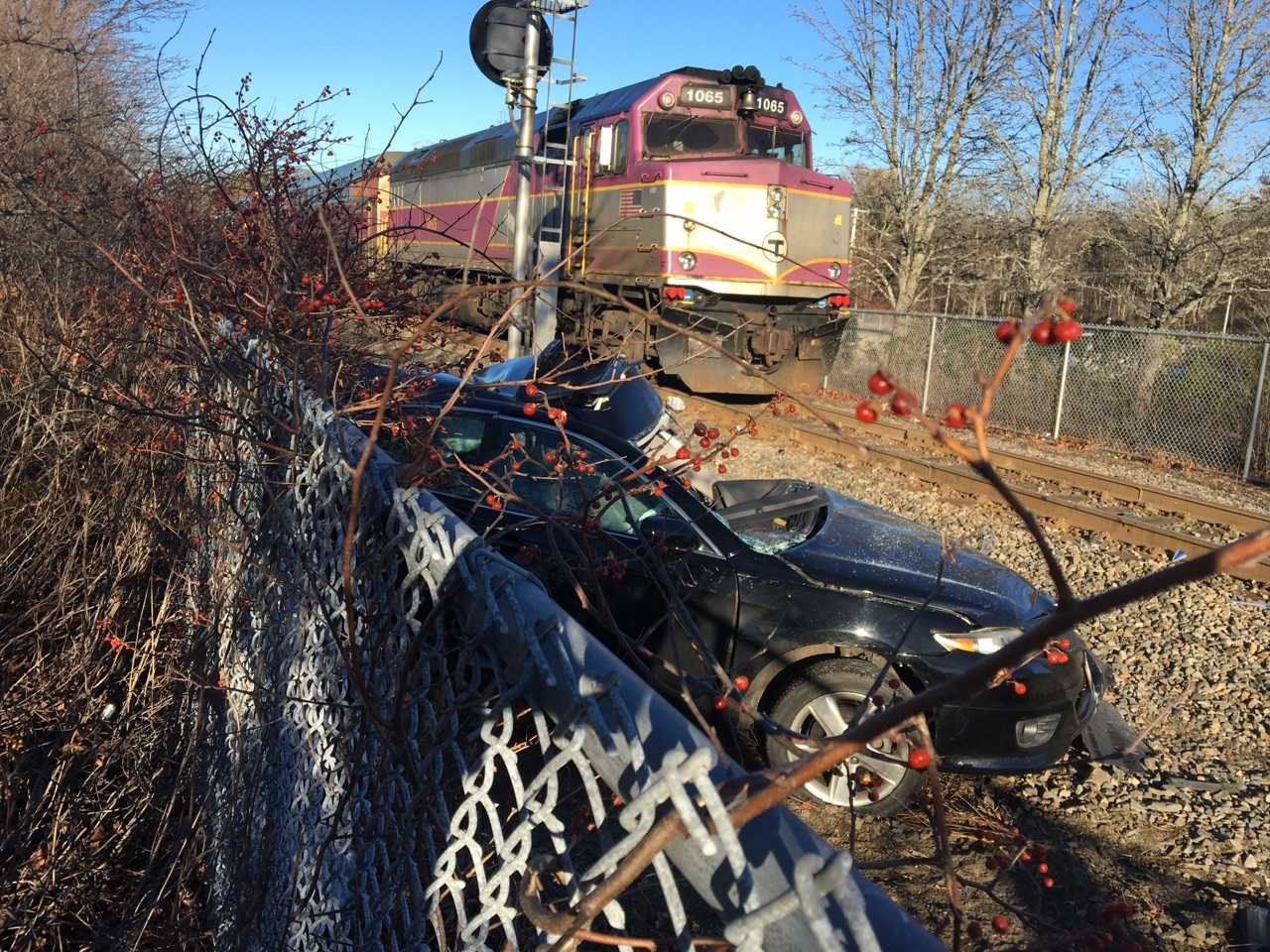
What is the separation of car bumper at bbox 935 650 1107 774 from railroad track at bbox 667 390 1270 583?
3777 millimetres

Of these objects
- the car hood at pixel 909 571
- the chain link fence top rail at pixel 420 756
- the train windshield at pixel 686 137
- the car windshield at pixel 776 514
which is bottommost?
the car hood at pixel 909 571

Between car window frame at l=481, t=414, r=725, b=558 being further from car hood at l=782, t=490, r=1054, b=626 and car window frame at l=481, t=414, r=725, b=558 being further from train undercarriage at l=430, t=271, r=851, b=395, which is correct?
train undercarriage at l=430, t=271, r=851, b=395

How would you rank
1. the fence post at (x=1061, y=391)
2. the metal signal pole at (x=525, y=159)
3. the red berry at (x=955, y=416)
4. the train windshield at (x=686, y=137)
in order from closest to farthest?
the red berry at (x=955, y=416) → the metal signal pole at (x=525, y=159) → the train windshield at (x=686, y=137) → the fence post at (x=1061, y=391)

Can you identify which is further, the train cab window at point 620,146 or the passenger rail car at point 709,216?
the train cab window at point 620,146

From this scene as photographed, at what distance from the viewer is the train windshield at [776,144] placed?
587 inches

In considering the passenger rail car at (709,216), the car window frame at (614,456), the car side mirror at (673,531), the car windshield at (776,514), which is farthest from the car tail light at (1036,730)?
the passenger rail car at (709,216)

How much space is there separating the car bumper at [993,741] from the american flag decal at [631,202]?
10.2 meters

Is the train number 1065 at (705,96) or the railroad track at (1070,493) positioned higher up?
the train number 1065 at (705,96)

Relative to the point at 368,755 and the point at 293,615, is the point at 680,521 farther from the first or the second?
the point at 368,755

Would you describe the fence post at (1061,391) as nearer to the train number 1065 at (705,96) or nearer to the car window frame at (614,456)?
the train number 1065 at (705,96)

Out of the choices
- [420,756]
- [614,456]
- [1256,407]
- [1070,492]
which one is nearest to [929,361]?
[1256,407]

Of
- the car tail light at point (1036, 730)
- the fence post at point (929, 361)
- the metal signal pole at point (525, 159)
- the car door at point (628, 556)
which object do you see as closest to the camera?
the car door at point (628, 556)

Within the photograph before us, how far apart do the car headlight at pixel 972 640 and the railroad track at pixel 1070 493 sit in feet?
11.6

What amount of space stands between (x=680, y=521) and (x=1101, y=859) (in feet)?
7.55
